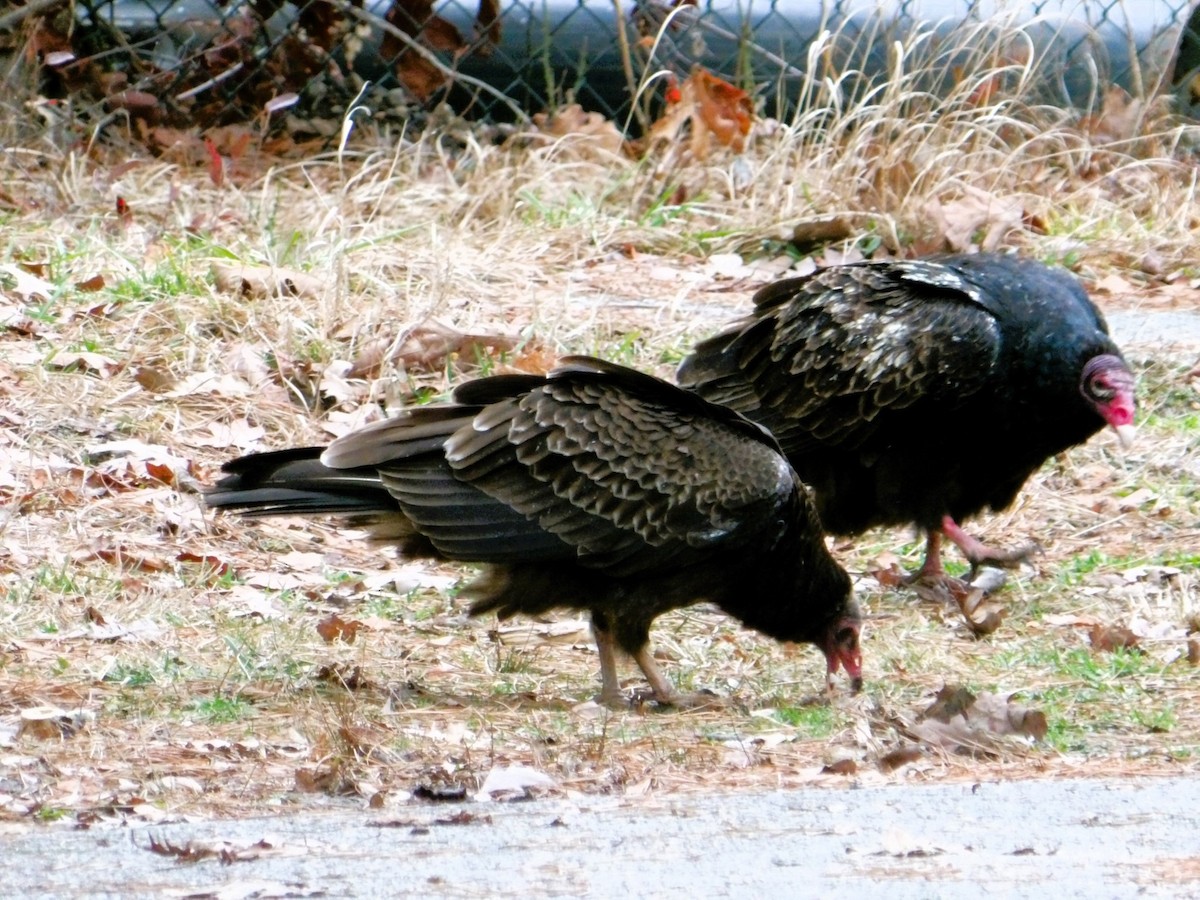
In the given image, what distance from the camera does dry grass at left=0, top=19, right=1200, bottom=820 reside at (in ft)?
13.0

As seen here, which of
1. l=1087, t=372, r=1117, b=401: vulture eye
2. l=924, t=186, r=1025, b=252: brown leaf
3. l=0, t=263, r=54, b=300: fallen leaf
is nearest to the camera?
l=1087, t=372, r=1117, b=401: vulture eye

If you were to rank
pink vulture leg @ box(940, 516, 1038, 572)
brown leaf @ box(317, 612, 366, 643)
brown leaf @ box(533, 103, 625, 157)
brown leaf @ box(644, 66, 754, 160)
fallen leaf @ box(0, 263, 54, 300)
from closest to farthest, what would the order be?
brown leaf @ box(317, 612, 366, 643) < pink vulture leg @ box(940, 516, 1038, 572) < fallen leaf @ box(0, 263, 54, 300) < brown leaf @ box(644, 66, 754, 160) < brown leaf @ box(533, 103, 625, 157)

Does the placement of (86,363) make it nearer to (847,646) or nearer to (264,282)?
(264,282)

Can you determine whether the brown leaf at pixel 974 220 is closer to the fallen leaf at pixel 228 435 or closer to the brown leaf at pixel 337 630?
the fallen leaf at pixel 228 435

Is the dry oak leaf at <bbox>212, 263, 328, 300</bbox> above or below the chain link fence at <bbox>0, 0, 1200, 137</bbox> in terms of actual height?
below

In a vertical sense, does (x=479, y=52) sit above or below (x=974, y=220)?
above

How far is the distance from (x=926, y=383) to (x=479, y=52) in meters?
4.67

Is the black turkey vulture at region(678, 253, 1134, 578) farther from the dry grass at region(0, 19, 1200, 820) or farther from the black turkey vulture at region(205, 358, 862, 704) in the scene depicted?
the black turkey vulture at region(205, 358, 862, 704)

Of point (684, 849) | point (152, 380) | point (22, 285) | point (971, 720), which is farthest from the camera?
point (22, 285)

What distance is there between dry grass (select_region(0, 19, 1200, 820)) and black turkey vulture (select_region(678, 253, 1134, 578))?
37cm

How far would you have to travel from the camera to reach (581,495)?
449 cm

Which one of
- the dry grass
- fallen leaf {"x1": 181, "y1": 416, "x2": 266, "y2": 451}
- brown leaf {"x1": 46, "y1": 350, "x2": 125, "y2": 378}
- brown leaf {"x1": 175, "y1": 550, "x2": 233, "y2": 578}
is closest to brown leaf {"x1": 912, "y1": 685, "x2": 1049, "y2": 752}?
the dry grass

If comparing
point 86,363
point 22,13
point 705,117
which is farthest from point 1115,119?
point 22,13

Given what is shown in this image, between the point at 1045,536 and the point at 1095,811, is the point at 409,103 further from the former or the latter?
the point at 1095,811
